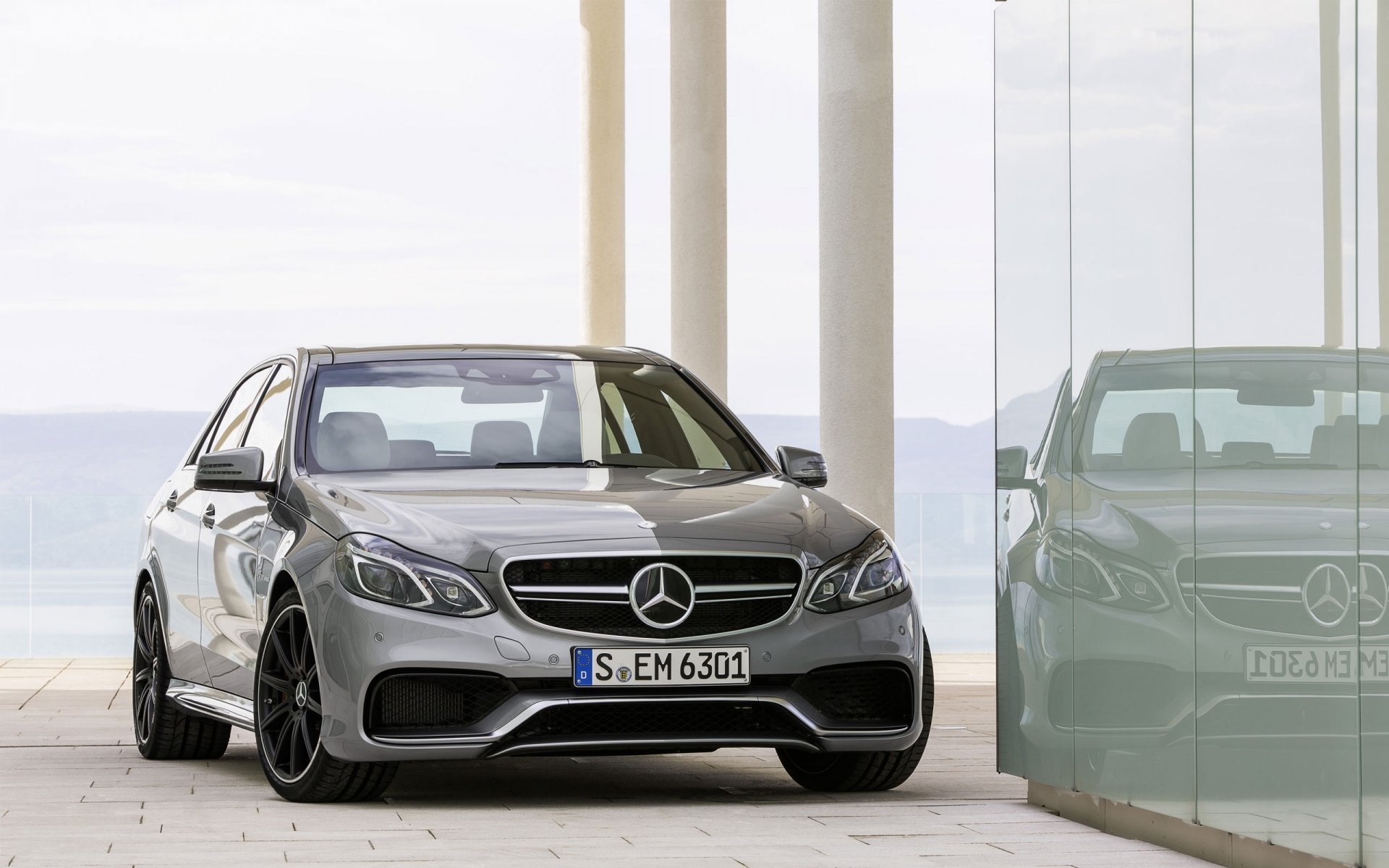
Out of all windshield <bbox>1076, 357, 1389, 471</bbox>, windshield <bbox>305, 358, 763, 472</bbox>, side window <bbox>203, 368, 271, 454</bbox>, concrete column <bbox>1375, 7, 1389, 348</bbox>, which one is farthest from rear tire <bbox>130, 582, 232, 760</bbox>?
concrete column <bbox>1375, 7, 1389, 348</bbox>

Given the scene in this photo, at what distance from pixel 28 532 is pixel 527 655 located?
12825mm

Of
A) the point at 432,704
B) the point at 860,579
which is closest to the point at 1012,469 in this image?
the point at 860,579

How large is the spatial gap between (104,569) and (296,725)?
12.0m

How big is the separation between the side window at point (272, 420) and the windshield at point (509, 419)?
0.57 ft

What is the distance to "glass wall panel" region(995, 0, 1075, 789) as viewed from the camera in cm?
644

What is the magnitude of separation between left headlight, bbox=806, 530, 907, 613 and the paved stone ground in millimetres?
649

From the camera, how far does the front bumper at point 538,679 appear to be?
623cm

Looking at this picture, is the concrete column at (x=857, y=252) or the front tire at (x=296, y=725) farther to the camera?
the concrete column at (x=857, y=252)

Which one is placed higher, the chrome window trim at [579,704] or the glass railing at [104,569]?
the chrome window trim at [579,704]

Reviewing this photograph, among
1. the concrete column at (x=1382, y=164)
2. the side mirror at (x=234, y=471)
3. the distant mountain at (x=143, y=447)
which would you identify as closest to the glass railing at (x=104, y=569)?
the side mirror at (x=234, y=471)

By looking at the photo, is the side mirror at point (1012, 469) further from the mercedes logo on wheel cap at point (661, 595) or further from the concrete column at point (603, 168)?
the concrete column at point (603, 168)

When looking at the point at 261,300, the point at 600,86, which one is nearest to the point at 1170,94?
the point at 600,86

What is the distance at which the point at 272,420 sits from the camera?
25.9 feet

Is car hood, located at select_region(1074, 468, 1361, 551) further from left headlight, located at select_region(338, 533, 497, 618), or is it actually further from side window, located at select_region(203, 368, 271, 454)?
side window, located at select_region(203, 368, 271, 454)
